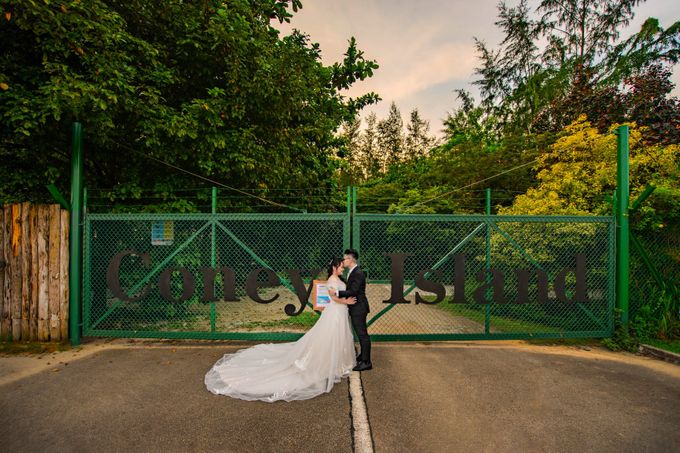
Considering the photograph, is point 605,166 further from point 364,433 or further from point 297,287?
point 364,433

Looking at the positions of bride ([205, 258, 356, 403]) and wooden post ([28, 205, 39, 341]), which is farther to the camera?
wooden post ([28, 205, 39, 341])

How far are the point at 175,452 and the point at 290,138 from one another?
6483mm

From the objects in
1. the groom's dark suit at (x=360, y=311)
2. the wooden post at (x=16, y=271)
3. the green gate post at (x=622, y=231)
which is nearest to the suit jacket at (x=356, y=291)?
the groom's dark suit at (x=360, y=311)

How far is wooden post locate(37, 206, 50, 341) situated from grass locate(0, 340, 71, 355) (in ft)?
0.62

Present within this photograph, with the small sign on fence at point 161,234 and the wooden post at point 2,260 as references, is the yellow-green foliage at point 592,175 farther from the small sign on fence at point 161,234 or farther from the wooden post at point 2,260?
the wooden post at point 2,260

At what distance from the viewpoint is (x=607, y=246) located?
235 inches

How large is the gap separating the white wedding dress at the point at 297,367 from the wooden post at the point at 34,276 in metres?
3.50

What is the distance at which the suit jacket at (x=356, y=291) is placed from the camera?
4640mm

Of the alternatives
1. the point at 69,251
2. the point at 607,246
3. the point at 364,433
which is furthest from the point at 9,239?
the point at 607,246

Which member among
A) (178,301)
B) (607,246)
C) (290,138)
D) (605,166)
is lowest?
(178,301)

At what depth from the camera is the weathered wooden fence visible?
5.64 meters

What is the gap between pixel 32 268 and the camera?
5637mm

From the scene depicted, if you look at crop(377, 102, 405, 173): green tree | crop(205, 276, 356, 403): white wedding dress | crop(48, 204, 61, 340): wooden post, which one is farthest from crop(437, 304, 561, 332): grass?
Answer: crop(377, 102, 405, 173): green tree

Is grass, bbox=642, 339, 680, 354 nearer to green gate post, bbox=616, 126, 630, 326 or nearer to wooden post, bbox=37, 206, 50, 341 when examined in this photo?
green gate post, bbox=616, 126, 630, 326
